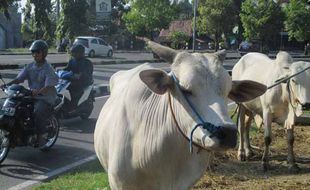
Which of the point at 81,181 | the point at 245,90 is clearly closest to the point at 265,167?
the point at 81,181

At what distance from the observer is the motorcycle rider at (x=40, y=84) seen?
8.04 metres

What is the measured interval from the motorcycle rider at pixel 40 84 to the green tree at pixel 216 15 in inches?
1627

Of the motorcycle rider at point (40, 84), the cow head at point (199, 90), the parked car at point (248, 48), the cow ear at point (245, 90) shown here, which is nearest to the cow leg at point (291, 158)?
the motorcycle rider at point (40, 84)

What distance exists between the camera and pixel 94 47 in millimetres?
37906

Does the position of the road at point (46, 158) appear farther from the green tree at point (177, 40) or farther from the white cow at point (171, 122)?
the green tree at point (177, 40)

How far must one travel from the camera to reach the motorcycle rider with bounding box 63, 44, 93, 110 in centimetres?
1094

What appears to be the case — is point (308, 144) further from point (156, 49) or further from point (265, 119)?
point (156, 49)

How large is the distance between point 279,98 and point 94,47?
3115 cm

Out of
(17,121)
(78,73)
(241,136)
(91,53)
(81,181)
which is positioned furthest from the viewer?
(91,53)

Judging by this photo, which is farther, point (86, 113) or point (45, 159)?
point (86, 113)

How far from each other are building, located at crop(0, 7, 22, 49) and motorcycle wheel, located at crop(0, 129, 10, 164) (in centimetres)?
5848

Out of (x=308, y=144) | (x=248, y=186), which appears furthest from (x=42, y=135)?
(x=308, y=144)

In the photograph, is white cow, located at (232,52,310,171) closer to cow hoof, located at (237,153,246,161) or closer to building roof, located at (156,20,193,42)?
cow hoof, located at (237,153,246,161)

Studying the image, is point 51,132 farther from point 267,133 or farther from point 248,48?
point 248,48
